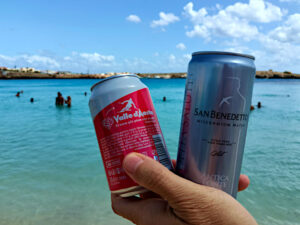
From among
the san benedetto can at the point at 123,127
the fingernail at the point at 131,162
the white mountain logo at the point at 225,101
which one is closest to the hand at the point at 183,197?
the fingernail at the point at 131,162

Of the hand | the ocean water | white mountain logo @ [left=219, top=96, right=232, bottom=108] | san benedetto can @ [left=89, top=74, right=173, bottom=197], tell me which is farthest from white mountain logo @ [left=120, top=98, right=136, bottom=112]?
the ocean water

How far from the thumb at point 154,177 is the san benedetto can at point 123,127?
110 mm

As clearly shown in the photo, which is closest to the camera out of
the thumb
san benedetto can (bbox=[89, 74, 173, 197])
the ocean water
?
the thumb

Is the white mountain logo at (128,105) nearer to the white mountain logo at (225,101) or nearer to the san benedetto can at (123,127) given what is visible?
the san benedetto can at (123,127)

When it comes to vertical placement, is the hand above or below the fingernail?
below

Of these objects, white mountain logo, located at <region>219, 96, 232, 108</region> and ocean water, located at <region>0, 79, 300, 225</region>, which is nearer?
white mountain logo, located at <region>219, 96, 232, 108</region>

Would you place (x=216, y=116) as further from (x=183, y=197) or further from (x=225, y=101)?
(x=183, y=197)

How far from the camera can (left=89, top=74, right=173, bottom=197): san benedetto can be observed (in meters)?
1.43

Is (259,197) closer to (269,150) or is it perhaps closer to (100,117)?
(269,150)

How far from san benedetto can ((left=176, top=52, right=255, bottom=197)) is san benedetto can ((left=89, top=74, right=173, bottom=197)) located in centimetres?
23

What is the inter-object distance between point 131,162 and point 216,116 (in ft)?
1.78

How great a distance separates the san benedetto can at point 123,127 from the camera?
56.3 inches

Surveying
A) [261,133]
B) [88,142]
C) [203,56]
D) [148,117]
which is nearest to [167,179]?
[148,117]

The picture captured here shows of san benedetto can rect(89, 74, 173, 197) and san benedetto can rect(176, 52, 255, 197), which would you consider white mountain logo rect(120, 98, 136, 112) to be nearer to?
san benedetto can rect(89, 74, 173, 197)
